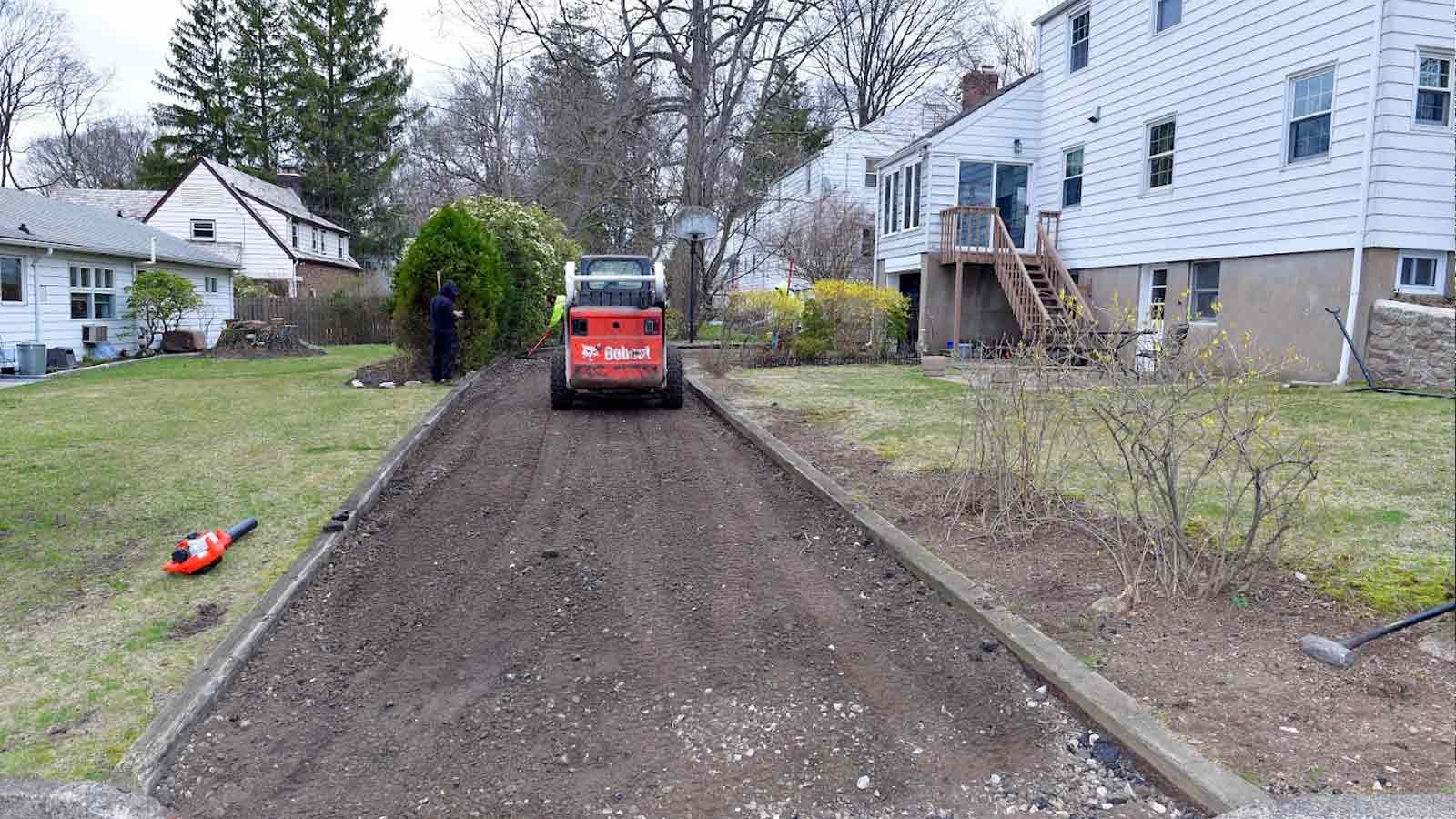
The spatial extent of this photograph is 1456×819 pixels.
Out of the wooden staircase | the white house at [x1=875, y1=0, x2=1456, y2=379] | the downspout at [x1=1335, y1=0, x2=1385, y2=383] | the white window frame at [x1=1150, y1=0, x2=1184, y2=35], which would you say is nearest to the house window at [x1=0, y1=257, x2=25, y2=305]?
the white house at [x1=875, y1=0, x2=1456, y2=379]

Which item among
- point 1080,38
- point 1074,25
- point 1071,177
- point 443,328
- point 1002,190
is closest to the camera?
point 443,328

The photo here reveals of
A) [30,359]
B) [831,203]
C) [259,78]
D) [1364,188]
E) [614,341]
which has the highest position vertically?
[259,78]

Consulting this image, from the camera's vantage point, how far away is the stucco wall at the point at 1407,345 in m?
12.6

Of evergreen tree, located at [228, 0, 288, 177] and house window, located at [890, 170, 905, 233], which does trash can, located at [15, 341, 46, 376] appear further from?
evergreen tree, located at [228, 0, 288, 177]

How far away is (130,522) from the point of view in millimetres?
6902

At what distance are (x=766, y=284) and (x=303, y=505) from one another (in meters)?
30.6

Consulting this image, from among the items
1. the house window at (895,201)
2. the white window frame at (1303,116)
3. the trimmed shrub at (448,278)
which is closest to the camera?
the white window frame at (1303,116)

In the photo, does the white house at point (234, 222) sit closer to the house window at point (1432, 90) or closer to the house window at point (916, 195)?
the house window at point (916, 195)

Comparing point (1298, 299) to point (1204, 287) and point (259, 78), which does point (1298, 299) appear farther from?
point (259, 78)

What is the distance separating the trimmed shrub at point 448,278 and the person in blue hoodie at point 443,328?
313 mm

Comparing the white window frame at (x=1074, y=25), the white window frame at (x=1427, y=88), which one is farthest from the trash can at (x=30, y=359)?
the white window frame at (x=1427, y=88)

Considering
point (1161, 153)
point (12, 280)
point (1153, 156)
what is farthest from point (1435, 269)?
point (12, 280)

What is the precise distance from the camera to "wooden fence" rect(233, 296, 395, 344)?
3031cm

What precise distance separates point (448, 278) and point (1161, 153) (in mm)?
12831
